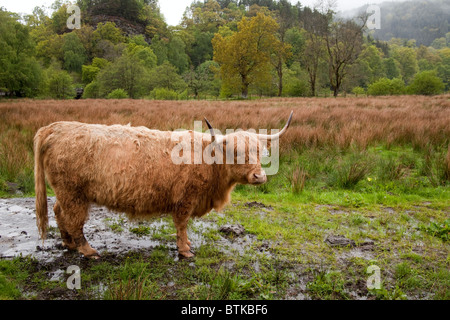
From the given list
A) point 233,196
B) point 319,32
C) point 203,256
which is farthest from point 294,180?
point 319,32

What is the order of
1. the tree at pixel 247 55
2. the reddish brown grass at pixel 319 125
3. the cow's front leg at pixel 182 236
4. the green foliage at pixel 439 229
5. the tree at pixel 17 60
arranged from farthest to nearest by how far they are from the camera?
1. the tree at pixel 247 55
2. the tree at pixel 17 60
3. the reddish brown grass at pixel 319 125
4. the green foliage at pixel 439 229
5. the cow's front leg at pixel 182 236

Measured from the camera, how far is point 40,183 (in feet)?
8.98

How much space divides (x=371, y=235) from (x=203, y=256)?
6.74 ft

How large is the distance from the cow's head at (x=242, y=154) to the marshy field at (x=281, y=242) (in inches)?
34.7

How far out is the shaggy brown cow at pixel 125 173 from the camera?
8.54ft

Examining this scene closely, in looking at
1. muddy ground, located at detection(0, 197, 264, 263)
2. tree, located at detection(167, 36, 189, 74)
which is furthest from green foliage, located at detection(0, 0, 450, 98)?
muddy ground, located at detection(0, 197, 264, 263)

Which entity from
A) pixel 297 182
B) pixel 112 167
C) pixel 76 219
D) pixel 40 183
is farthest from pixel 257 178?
pixel 297 182

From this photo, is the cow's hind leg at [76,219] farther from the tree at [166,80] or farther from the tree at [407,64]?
the tree at [407,64]

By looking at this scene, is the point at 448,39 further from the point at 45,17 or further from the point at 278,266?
the point at 278,266

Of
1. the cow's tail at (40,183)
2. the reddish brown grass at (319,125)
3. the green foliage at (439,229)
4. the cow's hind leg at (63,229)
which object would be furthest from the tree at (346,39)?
the cow's tail at (40,183)

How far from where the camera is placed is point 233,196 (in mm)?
Result: 4750

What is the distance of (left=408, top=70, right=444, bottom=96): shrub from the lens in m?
25.9

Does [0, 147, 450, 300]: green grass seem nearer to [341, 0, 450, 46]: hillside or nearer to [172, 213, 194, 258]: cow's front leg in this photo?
[172, 213, 194, 258]: cow's front leg
